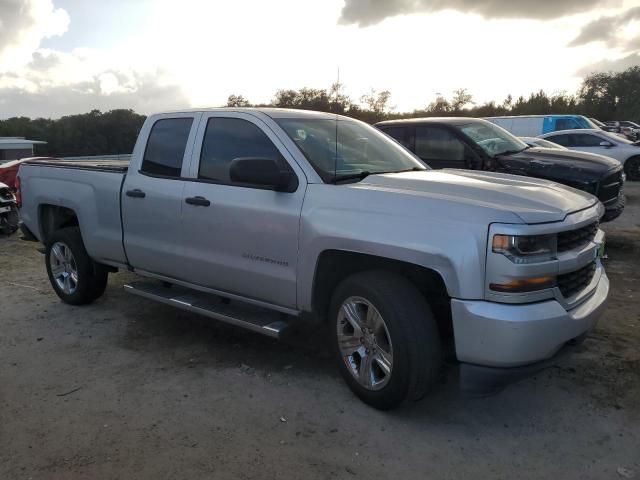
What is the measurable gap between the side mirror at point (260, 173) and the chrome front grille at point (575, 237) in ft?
5.52

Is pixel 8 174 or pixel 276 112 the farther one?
pixel 8 174

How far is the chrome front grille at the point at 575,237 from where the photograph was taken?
3.16 m

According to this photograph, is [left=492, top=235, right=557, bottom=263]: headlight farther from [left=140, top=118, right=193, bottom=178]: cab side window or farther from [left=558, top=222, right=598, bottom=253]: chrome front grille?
[left=140, top=118, right=193, bottom=178]: cab side window

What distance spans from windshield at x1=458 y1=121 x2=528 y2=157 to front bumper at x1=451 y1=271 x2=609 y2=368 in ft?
18.1

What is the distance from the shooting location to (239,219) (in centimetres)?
400

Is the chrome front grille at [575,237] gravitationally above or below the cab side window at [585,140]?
above

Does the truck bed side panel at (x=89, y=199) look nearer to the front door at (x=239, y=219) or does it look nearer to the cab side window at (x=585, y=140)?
the front door at (x=239, y=219)

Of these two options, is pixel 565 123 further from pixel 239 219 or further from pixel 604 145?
pixel 239 219

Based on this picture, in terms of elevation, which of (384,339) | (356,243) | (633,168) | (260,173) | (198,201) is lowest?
(633,168)

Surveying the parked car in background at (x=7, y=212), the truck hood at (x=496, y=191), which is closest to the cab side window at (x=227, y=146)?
the truck hood at (x=496, y=191)

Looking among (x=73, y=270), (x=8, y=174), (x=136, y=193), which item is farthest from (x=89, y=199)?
(x=8, y=174)

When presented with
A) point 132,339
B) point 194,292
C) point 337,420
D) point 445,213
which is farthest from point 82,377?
point 445,213

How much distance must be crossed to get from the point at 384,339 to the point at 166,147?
2622 mm

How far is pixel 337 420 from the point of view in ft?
11.2
